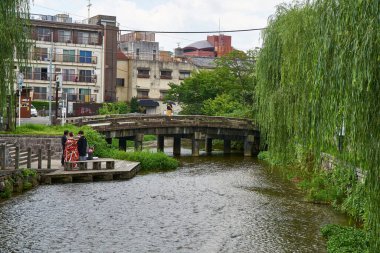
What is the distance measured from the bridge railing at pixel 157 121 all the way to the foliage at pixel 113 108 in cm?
1672

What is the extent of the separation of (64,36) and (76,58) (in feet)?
9.62

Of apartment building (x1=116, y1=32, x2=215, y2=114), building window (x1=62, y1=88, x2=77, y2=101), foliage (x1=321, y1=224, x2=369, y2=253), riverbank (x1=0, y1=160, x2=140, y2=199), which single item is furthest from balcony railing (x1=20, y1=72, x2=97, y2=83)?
foliage (x1=321, y1=224, x2=369, y2=253)

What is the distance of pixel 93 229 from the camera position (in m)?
19.2

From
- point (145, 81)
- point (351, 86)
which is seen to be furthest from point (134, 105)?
point (351, 86)

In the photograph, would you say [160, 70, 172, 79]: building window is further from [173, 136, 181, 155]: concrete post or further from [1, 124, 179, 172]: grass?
[1, 124, 179, 172]: grass

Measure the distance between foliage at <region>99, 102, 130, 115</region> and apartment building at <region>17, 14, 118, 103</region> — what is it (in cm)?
351

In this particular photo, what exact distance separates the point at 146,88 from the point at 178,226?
6258cm

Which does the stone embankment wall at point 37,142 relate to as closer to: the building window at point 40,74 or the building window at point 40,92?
the building window at point 40,74

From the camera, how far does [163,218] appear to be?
841 inches

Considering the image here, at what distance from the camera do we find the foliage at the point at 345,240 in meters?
15.9

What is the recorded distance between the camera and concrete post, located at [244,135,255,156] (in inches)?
1987

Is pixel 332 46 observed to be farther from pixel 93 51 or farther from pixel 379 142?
pixel 93 51

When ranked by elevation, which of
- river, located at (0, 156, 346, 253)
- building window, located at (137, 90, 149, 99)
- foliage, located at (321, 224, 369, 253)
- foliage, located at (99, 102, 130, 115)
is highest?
building window, located at (137, 90, 149, 99)

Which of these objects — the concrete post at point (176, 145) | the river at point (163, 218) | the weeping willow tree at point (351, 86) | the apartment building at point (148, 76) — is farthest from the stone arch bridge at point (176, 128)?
the apartment building at point (148, 76)
